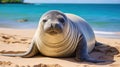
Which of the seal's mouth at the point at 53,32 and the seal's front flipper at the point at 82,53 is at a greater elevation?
the seal's mouth at the point at 53,32

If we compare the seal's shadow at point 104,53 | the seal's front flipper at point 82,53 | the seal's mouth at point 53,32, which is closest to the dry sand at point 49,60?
the seal's shadow at point 104,53

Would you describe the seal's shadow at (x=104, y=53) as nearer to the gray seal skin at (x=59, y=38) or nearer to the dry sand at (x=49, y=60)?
the dry sand at (x=49, y=60)

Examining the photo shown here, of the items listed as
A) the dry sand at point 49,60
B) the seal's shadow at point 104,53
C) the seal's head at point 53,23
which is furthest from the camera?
the seal's shadow at point 104,53

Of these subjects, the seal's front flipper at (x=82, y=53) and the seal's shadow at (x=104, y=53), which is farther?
the seal's shadow at (x=104, y=53)

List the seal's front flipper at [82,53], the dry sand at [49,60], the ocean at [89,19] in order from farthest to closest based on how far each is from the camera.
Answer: the ocean at [89,19], the seal's front flipper at [82,53], the dry sand at [49,60]

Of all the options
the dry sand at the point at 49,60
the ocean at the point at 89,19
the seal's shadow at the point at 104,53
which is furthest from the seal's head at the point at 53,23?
the ocean at the point at 89,19

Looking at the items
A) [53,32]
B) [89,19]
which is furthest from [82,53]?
[89,19]

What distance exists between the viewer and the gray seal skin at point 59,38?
569 centimetres

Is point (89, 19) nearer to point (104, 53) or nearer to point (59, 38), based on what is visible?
point (104, 53)

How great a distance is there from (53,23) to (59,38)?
0.37m

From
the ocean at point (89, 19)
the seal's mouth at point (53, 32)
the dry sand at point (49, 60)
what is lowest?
the ocean at point (89, 19)

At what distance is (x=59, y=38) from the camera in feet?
19.1

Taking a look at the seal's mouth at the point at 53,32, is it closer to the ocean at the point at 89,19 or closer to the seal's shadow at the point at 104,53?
the seal's shadow at the point at 104,53

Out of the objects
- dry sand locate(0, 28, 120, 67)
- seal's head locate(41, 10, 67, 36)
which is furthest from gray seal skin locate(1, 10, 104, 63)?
dry sand locate(0, 28, 120, 67)
